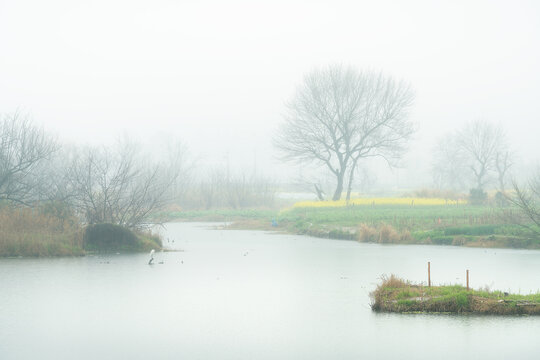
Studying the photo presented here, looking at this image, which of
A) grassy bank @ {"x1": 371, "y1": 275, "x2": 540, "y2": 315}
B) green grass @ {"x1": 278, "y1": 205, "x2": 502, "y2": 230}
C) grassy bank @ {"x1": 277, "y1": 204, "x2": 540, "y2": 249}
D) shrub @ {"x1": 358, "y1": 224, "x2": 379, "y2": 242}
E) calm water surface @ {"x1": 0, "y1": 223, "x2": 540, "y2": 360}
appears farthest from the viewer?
green grass @ {"x1": 278, "y1": 205, "x2": 502, "y2": 230}

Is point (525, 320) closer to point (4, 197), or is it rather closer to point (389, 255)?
point (389, 255)

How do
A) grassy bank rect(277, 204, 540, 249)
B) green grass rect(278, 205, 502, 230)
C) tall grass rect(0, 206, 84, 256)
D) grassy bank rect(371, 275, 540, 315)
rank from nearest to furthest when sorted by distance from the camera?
grassy bank rect(371, 275, 540, 315) < tall grass rect(0, 206, 84, 256) < grassy bank rect(277, 204, 540, 249) < green grass rect(278, 205, 502, 230)

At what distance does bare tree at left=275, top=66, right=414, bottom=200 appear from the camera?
4752 centimetres

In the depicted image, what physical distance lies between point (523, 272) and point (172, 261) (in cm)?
1070

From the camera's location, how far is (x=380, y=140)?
159ft

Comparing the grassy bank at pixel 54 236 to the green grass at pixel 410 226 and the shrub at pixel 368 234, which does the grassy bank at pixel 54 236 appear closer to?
the shrub at pixel 368 234

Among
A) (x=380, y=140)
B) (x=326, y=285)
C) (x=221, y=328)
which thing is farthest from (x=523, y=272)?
(x=380, y=140)

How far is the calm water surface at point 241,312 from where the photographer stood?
9305 millimetres

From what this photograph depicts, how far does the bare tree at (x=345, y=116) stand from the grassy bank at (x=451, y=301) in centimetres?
3560

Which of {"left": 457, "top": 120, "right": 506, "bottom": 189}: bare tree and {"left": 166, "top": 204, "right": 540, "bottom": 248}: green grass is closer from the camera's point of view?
{"left": 166, "top": 204, "right": 540, "bottom": 248}: green grass

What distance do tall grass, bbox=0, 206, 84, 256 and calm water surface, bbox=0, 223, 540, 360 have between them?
3.60 feet

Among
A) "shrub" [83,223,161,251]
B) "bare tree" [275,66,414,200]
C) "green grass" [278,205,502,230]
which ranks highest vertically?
"bare tree" [275,66,414,200]

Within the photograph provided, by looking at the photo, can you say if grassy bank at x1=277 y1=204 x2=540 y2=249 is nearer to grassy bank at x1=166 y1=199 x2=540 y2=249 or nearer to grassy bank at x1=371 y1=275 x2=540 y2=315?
grassy bank at x1=166 y1=199 x2=540 y2=249

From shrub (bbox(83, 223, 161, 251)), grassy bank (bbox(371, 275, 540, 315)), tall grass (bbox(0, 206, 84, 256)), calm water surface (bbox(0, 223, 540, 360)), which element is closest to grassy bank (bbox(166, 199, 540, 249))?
calm water surface (bbox(0, 223, 540, 360))
